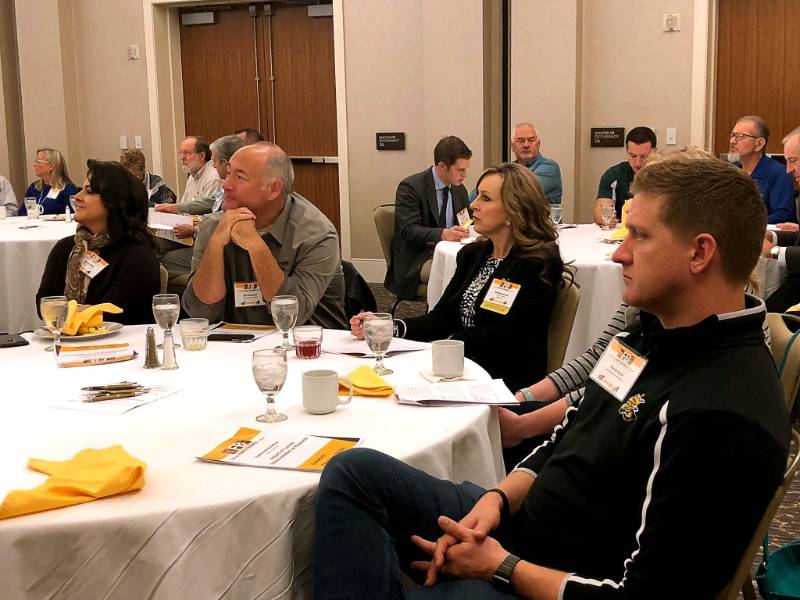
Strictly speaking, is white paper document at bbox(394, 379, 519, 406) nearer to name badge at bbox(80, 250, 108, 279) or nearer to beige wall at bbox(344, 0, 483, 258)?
name badge at bbox(80, 250, 108, 279)

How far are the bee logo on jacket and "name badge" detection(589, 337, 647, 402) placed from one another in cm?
3

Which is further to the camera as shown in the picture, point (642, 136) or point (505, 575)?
point (642, 136)

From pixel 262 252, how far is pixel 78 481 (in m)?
1.71

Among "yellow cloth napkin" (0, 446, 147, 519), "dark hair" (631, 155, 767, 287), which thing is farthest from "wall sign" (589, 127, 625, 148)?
"yellow cloth napkin" (0, 446, 147, 519)

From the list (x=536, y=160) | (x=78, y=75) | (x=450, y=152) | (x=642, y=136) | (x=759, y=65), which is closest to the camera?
(x=450, y=152)

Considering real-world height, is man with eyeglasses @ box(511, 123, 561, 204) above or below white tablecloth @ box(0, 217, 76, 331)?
above

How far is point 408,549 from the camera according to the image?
1829 millimetres

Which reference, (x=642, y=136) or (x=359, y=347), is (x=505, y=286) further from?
(x=642, y=136)

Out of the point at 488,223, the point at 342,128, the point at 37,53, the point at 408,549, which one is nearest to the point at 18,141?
the point at 37,53

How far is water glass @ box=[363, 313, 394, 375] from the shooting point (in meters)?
2.45

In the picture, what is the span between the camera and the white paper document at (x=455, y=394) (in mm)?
2182

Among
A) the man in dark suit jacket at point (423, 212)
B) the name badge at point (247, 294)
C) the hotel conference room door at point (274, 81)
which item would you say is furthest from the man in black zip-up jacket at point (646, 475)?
the hotel conference room door at point (274, 81)

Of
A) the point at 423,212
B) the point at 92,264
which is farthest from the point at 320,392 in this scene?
the point at 423,212

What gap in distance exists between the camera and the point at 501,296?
10.5ft
